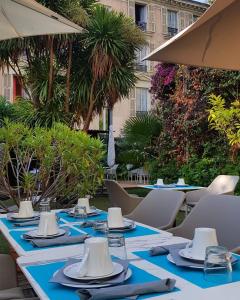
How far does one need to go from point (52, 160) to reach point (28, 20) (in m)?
1.63

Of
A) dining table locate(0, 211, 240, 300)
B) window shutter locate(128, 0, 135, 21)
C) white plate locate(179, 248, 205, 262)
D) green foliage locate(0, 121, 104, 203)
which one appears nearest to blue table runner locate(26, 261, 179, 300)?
dining table locate(0, 211, 240, 300)

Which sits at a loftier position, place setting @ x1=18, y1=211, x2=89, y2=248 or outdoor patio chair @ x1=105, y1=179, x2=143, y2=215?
place setting @ x1=18, y1=211, x2=89, y2=248

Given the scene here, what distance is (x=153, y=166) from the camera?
10.3 metres

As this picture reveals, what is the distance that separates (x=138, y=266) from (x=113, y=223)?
0.73 m

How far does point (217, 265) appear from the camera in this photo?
151 cm

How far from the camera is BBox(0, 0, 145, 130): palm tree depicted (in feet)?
32.3

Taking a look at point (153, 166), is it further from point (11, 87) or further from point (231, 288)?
point (11, 87)

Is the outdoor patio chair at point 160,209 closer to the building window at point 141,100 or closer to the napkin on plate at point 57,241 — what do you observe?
the napkin on plate at point 57,241

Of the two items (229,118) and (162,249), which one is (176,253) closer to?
(162,249)

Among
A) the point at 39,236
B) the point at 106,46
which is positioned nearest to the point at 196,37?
the point at 39,236

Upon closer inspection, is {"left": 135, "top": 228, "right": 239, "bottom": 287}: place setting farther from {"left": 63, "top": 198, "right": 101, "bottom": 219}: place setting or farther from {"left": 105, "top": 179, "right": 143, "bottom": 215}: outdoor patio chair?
{"left": 105, "top": 179, "right": 143, "bottom": 215}: outdoor patio chair

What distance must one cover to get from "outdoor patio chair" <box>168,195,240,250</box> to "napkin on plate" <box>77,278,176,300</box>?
1.34 metres

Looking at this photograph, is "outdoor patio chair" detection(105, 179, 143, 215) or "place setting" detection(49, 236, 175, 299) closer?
→ "place setting" detection(49, 236, 175, 299)

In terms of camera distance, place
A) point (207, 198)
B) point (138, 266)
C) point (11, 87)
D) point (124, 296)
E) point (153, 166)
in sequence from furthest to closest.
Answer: point (11, 87) → point (153, 166) → point (207, 198) → point (138, 266) → point (124, 296)
